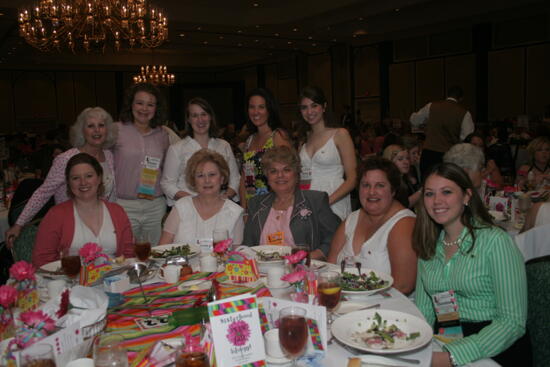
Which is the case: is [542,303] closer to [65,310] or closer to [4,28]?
[65,310]

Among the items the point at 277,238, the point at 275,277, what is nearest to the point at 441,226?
the point at 275,277

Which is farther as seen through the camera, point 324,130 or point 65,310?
point 324,130

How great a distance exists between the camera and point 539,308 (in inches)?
77.7

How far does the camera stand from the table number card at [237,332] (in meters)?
1.40

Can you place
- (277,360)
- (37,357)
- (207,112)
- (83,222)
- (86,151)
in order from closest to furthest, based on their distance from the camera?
(37,357) → (277,360) → (83,222) → (86,151) → (207,112)

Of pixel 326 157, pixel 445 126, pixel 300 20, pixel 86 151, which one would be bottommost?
pixel 326 157

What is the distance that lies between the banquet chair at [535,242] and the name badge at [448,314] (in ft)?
3.02

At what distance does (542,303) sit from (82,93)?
19204 millimetres

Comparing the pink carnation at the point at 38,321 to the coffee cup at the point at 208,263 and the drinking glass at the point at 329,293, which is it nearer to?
the drinking glass at the point at 329,293

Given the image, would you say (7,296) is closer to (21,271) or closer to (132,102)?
(21,271)

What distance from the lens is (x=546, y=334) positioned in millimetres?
1943

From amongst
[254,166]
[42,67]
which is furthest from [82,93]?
[254,166]

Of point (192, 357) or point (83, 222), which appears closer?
point (192, 357)

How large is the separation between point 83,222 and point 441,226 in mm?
2031
